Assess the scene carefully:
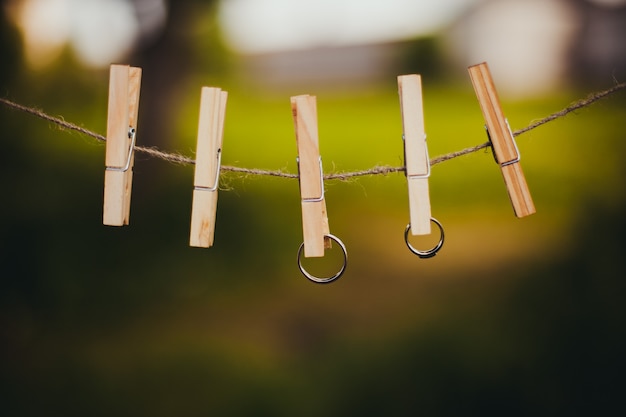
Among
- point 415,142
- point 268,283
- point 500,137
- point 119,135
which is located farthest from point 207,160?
point 268,283

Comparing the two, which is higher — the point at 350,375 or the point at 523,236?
the point at 523,236

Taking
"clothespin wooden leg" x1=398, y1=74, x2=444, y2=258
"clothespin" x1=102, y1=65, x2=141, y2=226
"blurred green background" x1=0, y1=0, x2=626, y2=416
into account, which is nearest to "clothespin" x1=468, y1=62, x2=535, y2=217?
"clothespin wooden leg" x1=398, y1=74, x2=444, y2=258

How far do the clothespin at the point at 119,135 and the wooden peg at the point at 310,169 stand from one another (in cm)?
31

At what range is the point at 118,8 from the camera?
3561 millimetres

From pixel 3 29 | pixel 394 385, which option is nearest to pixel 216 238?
pixel 394 385

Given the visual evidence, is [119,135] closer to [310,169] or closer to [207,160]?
[207,160]

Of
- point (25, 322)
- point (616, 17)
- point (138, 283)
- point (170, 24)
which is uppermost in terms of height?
point (616, 17)

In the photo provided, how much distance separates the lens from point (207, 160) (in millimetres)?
1008

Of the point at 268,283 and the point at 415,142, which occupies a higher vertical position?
the point at 415,142

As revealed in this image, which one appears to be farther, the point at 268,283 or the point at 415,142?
the point at 268,283

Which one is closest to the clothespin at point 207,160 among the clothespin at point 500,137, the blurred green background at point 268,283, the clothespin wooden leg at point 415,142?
the clothespin wooden leg at point 415,142

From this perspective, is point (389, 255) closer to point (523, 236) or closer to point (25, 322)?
point (523, 236)

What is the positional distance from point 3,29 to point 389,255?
272 cm

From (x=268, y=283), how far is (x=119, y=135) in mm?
2243
